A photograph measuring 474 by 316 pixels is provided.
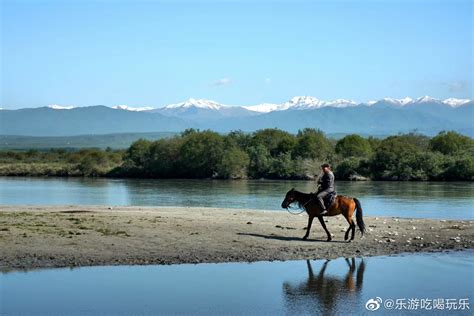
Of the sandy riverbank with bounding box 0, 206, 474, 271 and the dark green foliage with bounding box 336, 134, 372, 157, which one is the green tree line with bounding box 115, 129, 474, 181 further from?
the sandy riverbank with bounding box 0, 206, 474, 271

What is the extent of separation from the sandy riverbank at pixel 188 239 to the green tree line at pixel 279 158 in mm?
49846

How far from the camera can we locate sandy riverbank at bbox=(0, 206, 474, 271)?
1669 centimetres

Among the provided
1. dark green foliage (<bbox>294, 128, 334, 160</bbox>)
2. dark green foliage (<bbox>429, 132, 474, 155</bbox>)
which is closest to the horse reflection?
dark green foliage (<bbox>429, 132, 474, 155</bbox>)

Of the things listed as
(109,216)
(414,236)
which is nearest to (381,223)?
(414,236)

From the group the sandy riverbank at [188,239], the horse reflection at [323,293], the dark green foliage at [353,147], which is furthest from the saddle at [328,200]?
the dark green foliage at [353,147]

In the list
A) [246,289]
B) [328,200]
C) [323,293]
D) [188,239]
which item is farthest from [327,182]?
[246,289]

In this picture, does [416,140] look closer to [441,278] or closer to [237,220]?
[237,220]

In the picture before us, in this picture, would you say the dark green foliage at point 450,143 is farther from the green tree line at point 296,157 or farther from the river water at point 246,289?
the river water at point 246,289

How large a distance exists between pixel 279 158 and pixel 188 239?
62713 mm

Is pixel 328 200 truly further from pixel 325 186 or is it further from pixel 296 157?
pixel 296 157

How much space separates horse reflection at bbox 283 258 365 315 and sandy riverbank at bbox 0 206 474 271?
227cm

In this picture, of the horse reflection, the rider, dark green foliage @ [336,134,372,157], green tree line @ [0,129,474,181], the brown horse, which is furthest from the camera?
dark green foliage @ [336,134,372,157]

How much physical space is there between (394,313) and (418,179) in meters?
61.2

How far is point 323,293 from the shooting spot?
13.8m
